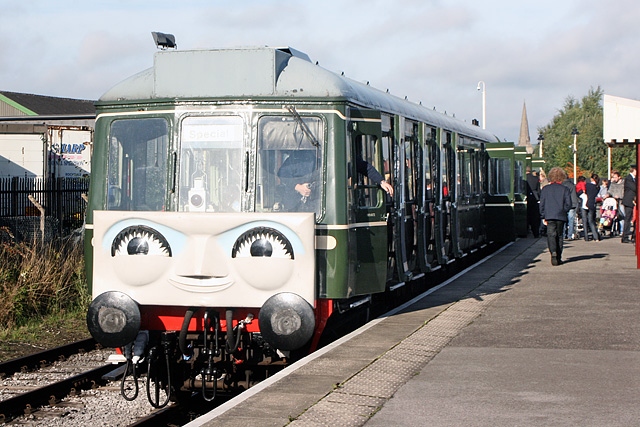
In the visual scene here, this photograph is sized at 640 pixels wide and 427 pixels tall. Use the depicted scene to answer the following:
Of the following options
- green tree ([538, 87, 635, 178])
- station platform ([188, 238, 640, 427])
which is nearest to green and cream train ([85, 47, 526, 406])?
station platform ([188, 238, 640, 427])

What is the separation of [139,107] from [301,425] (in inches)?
165

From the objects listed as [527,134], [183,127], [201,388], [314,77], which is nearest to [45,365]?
[201,388]

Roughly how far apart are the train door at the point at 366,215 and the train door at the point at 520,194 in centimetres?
1483

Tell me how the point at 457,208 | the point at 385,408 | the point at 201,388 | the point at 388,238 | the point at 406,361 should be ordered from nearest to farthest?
the point at 385,408
the point at 406,361
the point at 201,388
the point at 388,238
the point at 457,208

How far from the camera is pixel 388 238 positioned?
37.0ft

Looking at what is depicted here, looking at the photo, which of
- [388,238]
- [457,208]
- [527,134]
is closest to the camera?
[388,238]

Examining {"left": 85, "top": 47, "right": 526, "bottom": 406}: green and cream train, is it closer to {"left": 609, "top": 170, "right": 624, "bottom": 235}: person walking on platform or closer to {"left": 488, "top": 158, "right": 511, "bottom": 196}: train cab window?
{"left": 488, "top": 158, "right": 511, "bottom": 196}: train cab window

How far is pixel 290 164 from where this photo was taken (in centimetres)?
931

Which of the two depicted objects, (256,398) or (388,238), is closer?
(256,398)

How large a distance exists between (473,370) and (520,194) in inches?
695

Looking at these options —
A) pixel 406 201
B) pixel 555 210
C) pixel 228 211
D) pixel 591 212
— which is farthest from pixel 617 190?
pixel 228 211

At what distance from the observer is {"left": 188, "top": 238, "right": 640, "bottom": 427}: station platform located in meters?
6.61

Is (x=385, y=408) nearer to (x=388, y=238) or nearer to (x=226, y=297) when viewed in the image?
(x=226, y=297)

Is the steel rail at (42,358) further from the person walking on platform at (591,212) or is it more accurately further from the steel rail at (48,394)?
the person walking on platform at (591,212)
